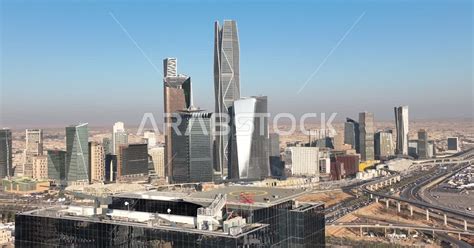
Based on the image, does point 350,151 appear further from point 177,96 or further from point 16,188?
point 16,188

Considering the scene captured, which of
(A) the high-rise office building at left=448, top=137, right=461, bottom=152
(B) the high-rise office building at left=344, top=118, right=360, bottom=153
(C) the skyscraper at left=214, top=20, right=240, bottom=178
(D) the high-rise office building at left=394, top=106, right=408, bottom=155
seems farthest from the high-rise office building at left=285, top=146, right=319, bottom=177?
(A) the high-rise office building at left=448, top=137, right=461, bottom=152

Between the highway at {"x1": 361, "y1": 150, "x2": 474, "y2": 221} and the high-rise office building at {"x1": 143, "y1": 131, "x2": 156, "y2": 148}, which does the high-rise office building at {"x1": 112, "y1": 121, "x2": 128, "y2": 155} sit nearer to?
the high-rise office building at {"x1": 143, "y1": 131, "x2": 156, "y2": 148}

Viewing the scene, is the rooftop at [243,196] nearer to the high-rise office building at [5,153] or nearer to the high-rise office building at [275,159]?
the high-rise office building at [275,159]

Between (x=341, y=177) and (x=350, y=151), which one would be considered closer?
(x=341, y=177)

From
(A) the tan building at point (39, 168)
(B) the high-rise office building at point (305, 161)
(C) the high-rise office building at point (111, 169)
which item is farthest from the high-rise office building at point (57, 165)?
(B) the high-rise office building at point (305, 161)

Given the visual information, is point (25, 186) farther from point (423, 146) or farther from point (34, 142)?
point (423, 146)

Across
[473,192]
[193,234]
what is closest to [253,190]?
[193,234]

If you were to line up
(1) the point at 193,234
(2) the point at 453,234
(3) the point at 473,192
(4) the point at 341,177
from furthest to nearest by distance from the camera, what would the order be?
1. (4) the point at 341,177
2. (3) the point at 473,192
3. (2) the point at 453,234
4. (1) the point at 193,234
